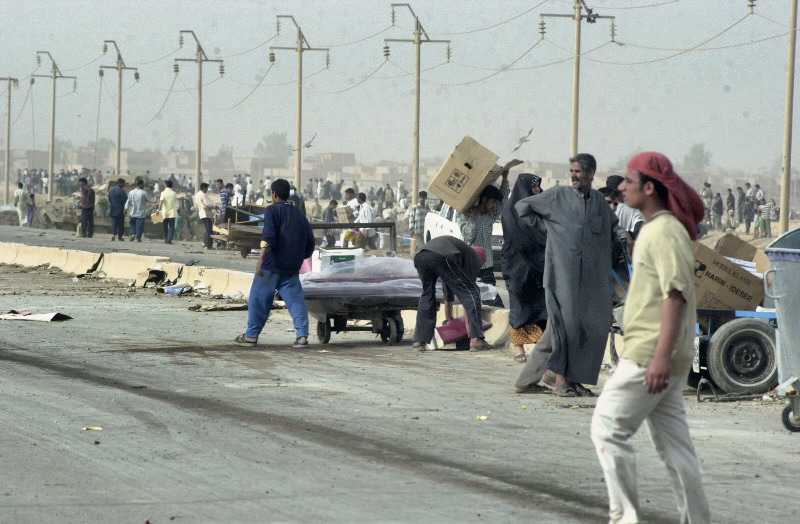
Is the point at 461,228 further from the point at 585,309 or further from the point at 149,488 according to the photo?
the point at 149,488

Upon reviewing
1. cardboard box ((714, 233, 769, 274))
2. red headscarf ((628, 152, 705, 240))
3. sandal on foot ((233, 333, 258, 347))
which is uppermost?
red headscarf ((628, 152, 705, 240))

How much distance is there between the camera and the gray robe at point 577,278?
9.46 metres

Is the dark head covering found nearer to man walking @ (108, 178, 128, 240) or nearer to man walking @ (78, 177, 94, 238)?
man walking @ (108, 178, 128, 240)

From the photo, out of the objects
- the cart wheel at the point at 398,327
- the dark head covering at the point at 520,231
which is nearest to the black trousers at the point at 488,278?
the cart wheel at the point at 398,327

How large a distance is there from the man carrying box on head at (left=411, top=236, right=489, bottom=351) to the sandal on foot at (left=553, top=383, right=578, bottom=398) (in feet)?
9.98

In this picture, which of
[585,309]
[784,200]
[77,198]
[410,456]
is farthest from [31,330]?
[77,198]

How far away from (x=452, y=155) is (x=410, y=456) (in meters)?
6.91

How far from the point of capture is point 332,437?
7902 mm

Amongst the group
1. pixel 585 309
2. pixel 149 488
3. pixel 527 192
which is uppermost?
pixel 527 192

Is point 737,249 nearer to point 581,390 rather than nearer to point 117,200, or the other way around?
point 581,390

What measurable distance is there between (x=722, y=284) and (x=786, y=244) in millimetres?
1454

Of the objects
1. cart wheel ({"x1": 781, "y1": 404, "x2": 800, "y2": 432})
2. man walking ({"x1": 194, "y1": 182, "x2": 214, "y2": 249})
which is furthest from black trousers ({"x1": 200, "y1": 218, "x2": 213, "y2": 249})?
cart wheel ({"x1": 781, "y1": 404, "x2": 800, "y2": 432})

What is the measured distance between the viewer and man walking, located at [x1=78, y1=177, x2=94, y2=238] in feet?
135

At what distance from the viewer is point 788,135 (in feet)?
99.1
